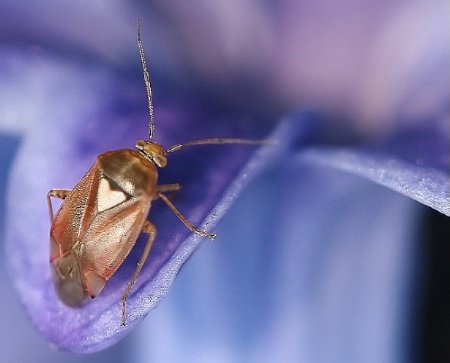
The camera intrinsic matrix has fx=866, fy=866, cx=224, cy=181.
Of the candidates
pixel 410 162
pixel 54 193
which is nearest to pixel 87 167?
pixel 54 193

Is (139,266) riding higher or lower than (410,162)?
lower

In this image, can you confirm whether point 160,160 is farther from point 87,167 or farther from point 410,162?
point 410,162

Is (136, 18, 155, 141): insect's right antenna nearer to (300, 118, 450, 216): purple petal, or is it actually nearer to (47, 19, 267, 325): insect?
(47, 19, 267, 325): insect

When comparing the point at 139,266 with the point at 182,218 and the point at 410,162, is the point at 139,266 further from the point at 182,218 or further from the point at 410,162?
the point at 410,162

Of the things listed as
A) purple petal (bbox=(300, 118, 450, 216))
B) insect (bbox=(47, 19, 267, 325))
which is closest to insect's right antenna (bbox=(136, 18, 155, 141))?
insect (bbox=(47, 19, 267, 325))

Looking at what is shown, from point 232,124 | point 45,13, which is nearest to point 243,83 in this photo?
point 232,124

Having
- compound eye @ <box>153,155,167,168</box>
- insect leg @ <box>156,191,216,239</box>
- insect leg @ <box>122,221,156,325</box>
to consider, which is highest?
compound eye @ <box>153,155,167,168</box>

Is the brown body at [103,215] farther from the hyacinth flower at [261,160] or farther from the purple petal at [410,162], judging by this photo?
the purple petal at [410,162]
